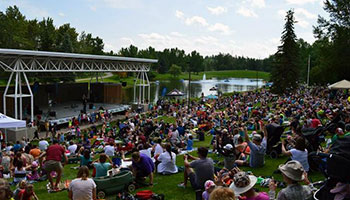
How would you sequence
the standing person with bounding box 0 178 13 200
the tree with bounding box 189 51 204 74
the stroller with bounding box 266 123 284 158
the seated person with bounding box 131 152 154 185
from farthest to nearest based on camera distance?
Result: the tree with bounding box 189 51 204 74
the stroller with bounding box 266 123 284 158
the seated person with bounding box 131 152 154 185
the standing person with bounding box 0 178 13 200

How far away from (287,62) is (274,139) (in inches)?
→ 1104

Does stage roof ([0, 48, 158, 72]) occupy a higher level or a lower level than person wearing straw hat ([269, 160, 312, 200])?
higher

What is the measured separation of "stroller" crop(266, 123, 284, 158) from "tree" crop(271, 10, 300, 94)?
90.2ft

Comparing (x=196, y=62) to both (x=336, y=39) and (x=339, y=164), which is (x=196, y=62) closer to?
(x=336, y=39)

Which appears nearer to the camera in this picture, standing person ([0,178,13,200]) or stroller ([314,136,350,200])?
stroller ([314,136,350,200])

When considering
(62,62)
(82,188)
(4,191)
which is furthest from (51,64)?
(4,191)

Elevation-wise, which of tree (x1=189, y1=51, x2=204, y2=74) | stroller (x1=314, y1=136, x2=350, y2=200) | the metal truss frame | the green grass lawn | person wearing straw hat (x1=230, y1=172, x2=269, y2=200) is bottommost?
the green grass lawn

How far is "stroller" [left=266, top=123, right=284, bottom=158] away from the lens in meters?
9.56

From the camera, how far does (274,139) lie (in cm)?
988

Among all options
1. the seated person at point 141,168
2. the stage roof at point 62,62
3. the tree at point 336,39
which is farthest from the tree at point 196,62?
the seated person at point 141,168

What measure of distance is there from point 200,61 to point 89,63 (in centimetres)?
12108

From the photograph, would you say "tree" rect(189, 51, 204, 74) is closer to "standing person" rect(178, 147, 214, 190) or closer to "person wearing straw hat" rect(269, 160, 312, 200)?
"standing person" rect(178, 147, 214, 190)

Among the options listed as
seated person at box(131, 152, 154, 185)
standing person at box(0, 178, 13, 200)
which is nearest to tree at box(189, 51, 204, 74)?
seated person at box(131, 152, 154, 185)

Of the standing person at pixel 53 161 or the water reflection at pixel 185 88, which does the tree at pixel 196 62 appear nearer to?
the water reflection at pixel 185 88
